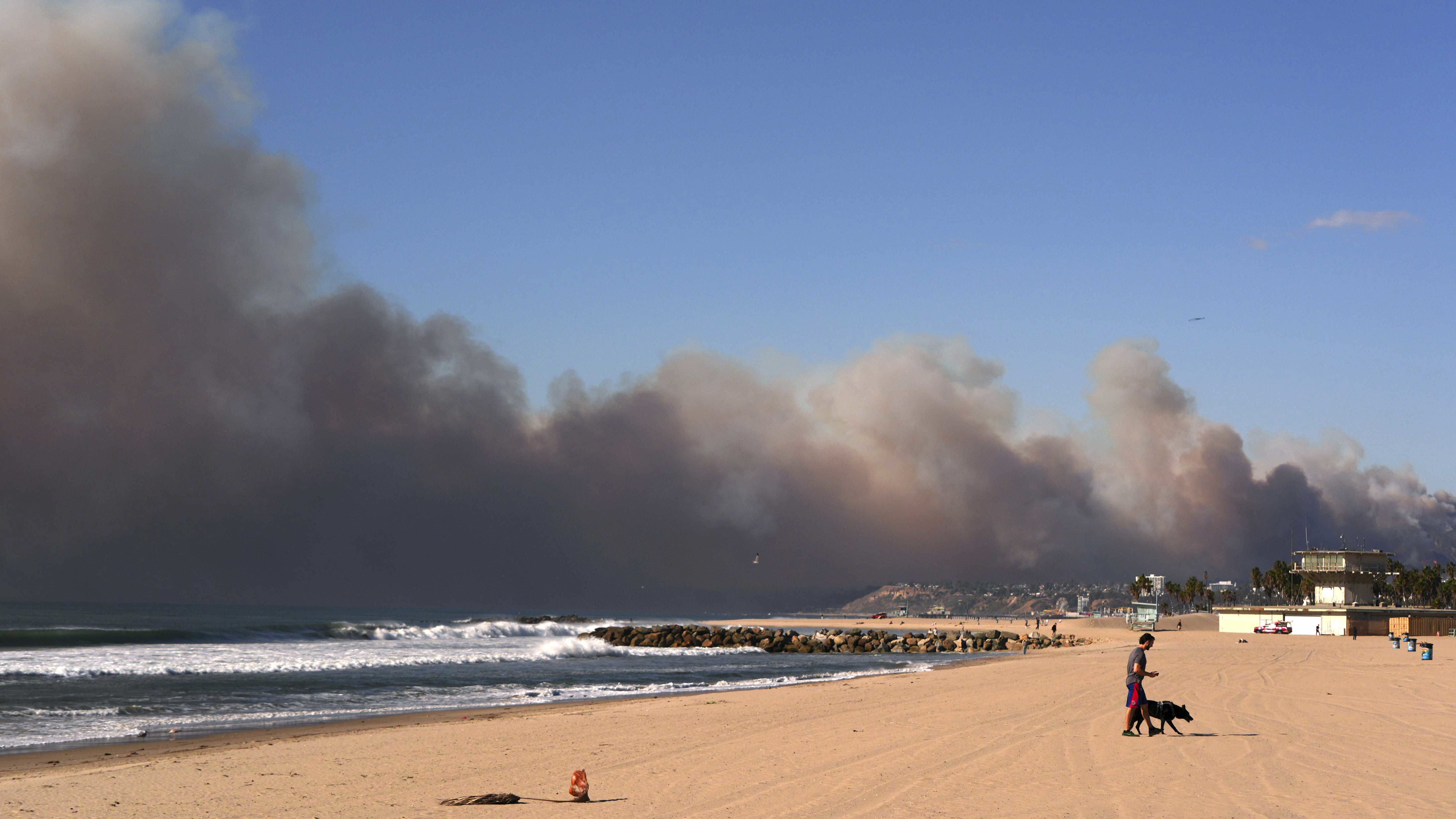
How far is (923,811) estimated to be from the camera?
1062 cm

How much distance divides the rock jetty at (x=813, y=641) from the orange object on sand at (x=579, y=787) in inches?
2192

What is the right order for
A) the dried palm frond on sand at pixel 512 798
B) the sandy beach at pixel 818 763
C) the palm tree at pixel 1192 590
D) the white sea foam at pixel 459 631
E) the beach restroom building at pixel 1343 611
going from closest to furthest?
the sandy beach at pixel 818 763 < the dried palm frond on sand at pixel 512 798 < the white sea foam at pixel 459 631 < the beach restroom building at pixel 1343 611 < the palm tree at pixel 1192 590

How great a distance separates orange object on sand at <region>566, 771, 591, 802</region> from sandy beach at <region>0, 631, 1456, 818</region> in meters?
0.20

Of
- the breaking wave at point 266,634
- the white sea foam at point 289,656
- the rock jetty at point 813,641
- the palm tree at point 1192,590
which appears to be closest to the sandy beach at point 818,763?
the white sea foam at point 289,656

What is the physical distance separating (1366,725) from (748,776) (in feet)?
39.2

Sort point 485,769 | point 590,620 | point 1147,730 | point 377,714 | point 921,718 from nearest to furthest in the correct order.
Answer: point 485,769 < point 1147,730 < point 921,718 < point 377,714 < point 590,620

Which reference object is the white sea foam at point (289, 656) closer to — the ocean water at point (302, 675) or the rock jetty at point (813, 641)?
the ocean water at point (302, 675)

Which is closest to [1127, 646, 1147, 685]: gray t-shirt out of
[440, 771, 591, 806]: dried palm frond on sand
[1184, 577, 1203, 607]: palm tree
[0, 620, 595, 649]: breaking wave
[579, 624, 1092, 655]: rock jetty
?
[440, 771, 591, 806]: dried palm frond on sand

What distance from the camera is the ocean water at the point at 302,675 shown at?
72.1 ft

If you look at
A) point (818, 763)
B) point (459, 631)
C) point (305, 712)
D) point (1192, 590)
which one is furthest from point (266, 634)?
point (1192, 590)

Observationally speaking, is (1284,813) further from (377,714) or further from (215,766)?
(377,714)

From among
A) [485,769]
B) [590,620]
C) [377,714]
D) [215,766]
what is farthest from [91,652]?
[590,620]

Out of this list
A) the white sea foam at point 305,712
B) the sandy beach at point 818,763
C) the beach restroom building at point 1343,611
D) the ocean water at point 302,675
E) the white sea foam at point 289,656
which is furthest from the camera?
the beach restroom building at point 1343,611

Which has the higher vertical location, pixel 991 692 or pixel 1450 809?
pixel 1450 809
